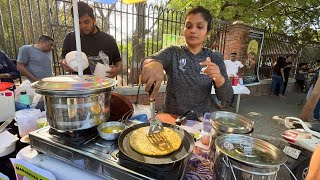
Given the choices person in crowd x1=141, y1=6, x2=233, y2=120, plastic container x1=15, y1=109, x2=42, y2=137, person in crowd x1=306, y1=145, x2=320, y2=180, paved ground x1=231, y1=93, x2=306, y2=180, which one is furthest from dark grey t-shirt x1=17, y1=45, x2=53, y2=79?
paved ground x1=231, y1=93, x2=306, y2=180

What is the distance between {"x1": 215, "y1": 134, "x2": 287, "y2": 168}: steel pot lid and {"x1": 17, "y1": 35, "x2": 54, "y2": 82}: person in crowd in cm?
443

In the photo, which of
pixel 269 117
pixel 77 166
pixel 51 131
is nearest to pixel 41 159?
pixel 51 131

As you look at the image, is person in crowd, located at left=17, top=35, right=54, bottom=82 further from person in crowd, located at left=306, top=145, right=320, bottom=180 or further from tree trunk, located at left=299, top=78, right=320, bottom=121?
tree trunk, located at left=299, top=78, right=320, bottom=121

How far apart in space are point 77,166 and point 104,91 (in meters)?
0.43

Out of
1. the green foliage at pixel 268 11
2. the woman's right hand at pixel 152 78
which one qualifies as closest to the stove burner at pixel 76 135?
the woman's right hand at pixel 152 78

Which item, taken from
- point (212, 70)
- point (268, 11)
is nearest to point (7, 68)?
point (212, 70)

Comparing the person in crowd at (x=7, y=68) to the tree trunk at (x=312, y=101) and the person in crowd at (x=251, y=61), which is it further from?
the person in crowd at (x=251, y=61)

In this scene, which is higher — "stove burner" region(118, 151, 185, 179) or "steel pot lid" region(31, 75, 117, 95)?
"steel pot lid" region(31, 75, 117, 95)

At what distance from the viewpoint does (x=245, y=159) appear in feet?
2.53

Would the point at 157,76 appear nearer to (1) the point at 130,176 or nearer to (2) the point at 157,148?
(2) the point at 157,148

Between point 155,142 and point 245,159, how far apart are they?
1.49ft

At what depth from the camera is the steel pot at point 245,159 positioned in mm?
737

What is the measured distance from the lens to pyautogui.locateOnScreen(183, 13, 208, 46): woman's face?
72.3 inches

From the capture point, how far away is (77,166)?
1.05m
